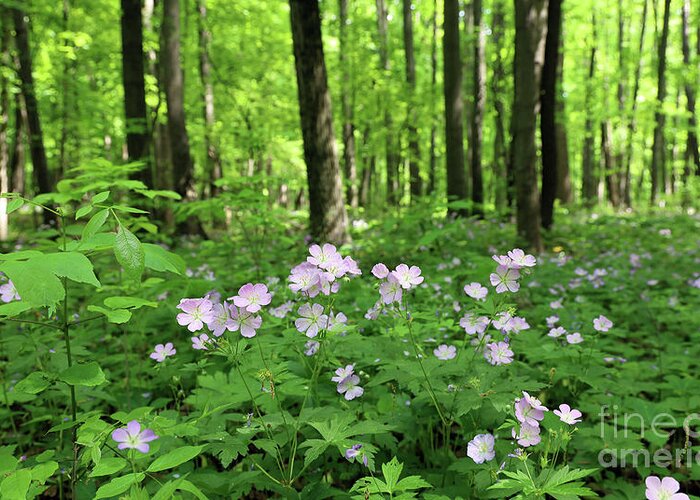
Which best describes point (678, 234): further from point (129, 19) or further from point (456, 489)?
point (129, 19)

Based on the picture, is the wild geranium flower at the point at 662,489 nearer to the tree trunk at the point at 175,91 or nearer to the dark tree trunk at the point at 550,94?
the dark tree trunk at the point at 550,94

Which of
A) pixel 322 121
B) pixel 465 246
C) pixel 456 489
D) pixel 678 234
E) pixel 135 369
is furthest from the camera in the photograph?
pixel 678 234

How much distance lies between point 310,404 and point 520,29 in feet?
19.9

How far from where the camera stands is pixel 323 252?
4.79 ft

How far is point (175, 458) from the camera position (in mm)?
1165

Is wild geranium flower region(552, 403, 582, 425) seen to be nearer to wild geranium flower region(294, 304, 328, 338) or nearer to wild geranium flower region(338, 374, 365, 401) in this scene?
wild geranium flower region(338, 374, 365, 401)

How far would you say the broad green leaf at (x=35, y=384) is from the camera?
1.43 m

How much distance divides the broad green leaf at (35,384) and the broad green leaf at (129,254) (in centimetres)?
51

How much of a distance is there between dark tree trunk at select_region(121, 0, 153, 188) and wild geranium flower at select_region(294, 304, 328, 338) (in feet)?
21.6

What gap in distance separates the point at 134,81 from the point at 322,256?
7535mm

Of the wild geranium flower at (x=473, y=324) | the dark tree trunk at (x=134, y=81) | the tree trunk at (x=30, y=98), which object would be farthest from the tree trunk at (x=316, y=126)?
the tree trunk at (x=30, y=98)

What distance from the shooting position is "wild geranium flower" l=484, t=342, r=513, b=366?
68.3 inches

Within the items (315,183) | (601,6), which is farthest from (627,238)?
(601,6)

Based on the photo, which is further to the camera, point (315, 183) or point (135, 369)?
point (315, 183)
